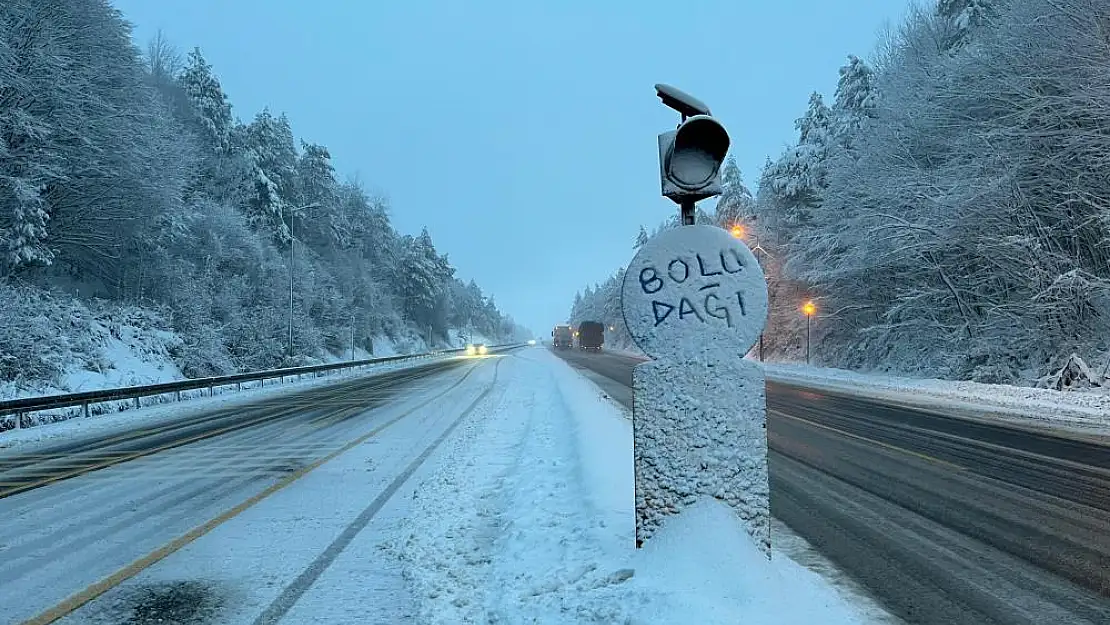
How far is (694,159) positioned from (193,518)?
247 inches

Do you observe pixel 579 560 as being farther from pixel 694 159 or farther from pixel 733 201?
pixel 733 201

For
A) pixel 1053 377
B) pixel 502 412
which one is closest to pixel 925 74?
pixel 1053 377

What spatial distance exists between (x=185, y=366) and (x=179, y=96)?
34381mm

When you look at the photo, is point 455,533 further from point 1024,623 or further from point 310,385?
point 310,385

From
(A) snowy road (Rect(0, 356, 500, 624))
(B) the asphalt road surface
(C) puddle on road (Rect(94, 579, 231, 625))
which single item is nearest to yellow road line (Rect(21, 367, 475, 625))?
(A) snowy road (Rect(0, 356, 500, 624))

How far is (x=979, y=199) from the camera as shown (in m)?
21.4

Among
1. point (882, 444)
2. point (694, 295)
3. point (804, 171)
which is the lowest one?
point (882, 444)

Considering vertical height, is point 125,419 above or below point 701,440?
below

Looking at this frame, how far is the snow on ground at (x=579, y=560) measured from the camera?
3383 millimetres

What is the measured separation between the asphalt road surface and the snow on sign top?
6.77ft

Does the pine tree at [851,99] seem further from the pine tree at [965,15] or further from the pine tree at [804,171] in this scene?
the pine tree at [965,15]

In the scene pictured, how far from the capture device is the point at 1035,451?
367 inches

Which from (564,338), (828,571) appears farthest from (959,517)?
(564,338)

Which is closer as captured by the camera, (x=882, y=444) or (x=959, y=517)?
(x=959, y=517)
